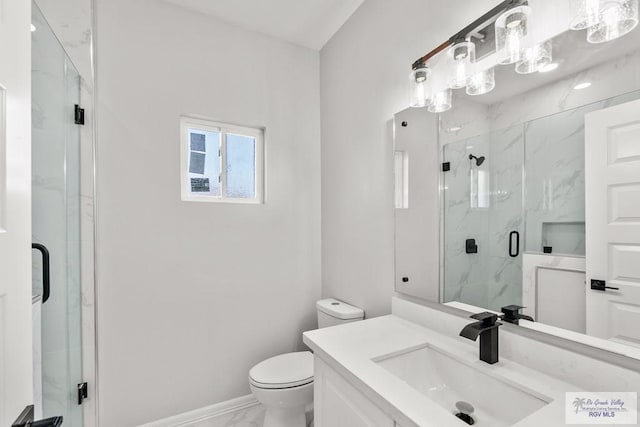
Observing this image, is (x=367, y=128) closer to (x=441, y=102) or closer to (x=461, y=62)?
(x=441, y=102)

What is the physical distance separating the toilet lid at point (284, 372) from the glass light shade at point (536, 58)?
1.69 m

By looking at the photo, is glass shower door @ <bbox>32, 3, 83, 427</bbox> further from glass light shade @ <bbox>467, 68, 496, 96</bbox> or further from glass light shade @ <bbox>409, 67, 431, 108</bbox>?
glass light shade @ <bbox>467, 68, 496, 96</bbox>

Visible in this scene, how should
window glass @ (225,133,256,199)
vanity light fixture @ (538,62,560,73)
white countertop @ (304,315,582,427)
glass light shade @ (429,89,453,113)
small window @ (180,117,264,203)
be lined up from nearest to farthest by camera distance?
white countertop @ (304,315,582,427) < vanity light fixture @ (538,62,560,73) < glass light shade @ (429,89,453,113) < small window @ (180,117,264,203) < window glass @ (225,133,256,199)

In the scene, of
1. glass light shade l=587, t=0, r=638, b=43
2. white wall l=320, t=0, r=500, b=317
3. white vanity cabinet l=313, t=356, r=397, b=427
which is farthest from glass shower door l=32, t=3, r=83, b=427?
glass light shade l=587, t=0, r=638, b=43

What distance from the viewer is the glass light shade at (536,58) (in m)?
0.96

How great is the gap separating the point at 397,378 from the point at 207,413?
154cm

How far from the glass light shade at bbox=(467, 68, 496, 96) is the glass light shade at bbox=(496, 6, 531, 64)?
7 cm

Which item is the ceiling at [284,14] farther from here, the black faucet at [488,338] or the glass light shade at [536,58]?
the black faucet at [488,338]

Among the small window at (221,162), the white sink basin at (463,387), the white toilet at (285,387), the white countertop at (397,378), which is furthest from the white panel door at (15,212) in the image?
the small window at (221,162)

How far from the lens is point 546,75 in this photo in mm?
961

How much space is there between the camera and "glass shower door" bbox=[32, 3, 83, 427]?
3.97ft

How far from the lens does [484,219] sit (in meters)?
1.15

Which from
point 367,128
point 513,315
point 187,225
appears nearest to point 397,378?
point 513,315

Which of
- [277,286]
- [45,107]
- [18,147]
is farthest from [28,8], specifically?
[277,286]
